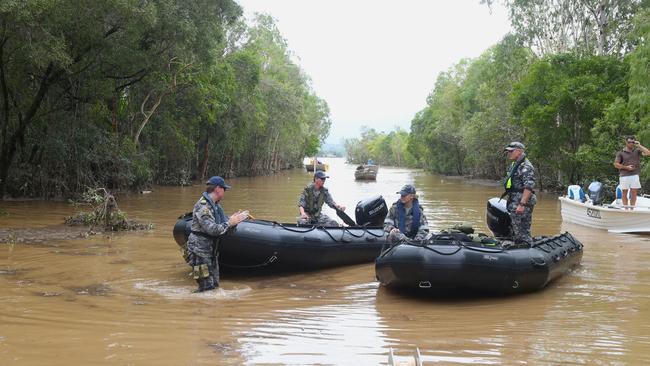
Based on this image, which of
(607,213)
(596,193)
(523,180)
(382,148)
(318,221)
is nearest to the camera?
(523,180)

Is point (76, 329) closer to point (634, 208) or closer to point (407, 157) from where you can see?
point (634, 208)

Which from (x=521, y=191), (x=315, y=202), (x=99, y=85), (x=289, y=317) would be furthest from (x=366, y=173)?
(x=289, y=317)

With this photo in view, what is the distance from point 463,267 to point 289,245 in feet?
8.06

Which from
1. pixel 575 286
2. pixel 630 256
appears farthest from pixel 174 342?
pixel 630 256

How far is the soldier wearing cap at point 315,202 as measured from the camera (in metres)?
9.28

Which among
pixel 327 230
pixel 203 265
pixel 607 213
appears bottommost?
pixel 203 265

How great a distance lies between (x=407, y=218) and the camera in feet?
25.0

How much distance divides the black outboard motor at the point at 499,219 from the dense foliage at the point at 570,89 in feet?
30.1

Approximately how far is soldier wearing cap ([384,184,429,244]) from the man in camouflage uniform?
1.23m

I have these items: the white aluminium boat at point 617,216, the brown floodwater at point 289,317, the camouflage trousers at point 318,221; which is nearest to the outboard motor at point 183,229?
the brown floodwater at point 289,317

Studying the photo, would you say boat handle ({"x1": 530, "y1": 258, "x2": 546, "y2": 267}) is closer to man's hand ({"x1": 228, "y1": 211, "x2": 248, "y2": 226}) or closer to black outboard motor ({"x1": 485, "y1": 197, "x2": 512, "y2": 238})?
black outboard motor ({"x1": 485, "y1": 197, "x2": 512, "y2": 238})

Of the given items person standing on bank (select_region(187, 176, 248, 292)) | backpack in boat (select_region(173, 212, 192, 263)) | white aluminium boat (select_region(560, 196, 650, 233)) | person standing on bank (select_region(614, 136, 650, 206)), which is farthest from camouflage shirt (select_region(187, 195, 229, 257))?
white aluminium boat (select_region(560, 196, 650, 233))

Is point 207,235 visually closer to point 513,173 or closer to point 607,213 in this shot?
point 513,173

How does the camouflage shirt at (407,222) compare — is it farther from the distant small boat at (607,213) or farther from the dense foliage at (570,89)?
the dense foliage at (570,89)
